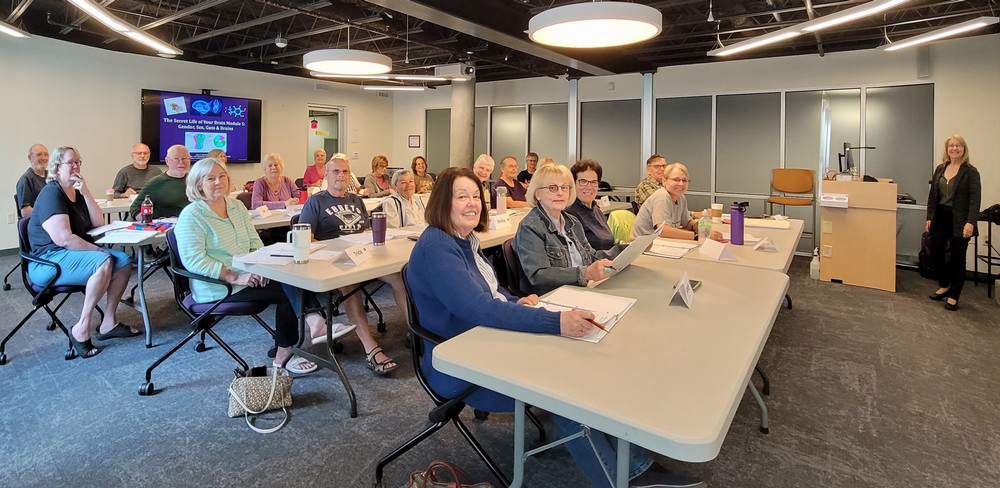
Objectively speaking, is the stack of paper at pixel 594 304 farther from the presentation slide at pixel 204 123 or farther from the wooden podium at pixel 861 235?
the presentation slide at pixel 204 123

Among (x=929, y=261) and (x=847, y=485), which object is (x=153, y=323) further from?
(x=929, y=261)

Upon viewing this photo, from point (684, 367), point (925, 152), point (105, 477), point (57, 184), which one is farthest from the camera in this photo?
point (925, 152)

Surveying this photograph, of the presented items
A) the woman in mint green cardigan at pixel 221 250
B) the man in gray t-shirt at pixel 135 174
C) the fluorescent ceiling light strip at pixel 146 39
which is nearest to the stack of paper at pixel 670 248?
the woman in mint green cardigan at pixel 221 250

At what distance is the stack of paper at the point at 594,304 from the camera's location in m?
1.57

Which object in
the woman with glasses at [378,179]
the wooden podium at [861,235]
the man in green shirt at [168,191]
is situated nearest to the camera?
the man in green shirt at [168,191]

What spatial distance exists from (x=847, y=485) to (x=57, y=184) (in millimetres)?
4381

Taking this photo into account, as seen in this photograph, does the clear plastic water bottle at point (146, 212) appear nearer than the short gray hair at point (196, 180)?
No

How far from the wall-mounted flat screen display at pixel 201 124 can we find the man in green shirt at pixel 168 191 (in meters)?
3.75

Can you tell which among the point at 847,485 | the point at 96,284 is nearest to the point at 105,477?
the point at 96,284

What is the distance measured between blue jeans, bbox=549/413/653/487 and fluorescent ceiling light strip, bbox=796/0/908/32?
3536 mm

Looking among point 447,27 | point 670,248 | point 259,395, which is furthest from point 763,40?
point 259,395

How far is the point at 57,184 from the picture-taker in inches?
125

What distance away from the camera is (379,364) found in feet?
9.84

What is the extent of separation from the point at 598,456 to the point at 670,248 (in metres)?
1.66
